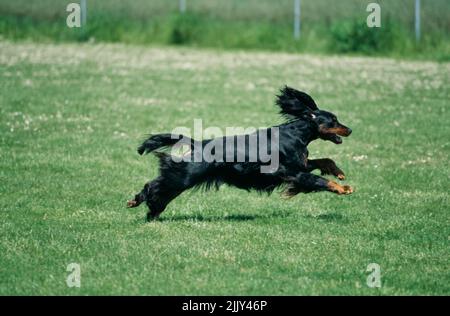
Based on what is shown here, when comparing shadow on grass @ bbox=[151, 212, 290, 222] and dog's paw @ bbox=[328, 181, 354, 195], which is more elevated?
dog's paw @ bbox=[328, 181, 354, 195]

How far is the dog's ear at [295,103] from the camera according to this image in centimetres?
750

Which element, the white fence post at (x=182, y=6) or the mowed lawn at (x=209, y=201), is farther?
the white fence post at (x=182, y=6)

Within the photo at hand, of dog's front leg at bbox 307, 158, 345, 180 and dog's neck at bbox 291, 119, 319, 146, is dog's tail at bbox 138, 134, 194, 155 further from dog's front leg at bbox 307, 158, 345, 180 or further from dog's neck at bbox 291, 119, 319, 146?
dog's front leg at bbox 307, 158, 345, 180

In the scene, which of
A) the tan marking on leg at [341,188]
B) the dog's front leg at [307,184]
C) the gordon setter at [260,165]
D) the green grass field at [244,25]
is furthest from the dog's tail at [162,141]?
the green grass field at [244,25]

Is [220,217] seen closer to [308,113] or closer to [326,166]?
[326,166]

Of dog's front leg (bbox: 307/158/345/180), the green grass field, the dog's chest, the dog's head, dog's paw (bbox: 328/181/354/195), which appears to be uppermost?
the green grass field

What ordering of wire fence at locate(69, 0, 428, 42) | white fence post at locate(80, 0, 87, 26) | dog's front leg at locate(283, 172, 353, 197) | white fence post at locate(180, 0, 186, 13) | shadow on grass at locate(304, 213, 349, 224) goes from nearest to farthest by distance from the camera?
dog's front leg at locate(283, 172, 353, 197) < shadow on grass at locate(304, 213, 349, 224) < wire fence at locate(69, 0, 428, 42) < white fence post at locate(80, 0, 87, 26) < white fence post at locate(180, 0, 186, 13)

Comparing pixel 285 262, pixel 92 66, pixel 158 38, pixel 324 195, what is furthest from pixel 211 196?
pixel 158 38

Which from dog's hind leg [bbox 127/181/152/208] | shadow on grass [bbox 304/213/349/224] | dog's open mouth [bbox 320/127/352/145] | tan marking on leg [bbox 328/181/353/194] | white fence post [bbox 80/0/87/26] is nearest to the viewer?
tan marking on leg [bbox 328/181/353/194]

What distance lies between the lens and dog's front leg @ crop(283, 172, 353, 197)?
7.08m

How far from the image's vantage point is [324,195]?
27.8ft

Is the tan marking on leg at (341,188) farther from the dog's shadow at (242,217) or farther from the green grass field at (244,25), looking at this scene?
the green grass field at (244,25)

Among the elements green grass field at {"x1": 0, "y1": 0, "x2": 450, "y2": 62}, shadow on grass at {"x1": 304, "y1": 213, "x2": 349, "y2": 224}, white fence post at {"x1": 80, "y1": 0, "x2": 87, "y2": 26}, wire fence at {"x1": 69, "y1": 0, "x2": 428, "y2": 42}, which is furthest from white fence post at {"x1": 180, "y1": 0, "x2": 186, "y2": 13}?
shadow on grass at {"x1": 304, "y1": 213, "x2": 349, "y2": 224}

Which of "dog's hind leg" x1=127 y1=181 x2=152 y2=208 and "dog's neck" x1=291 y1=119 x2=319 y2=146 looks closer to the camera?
"dog's hind leg" x1=127 y1=181 x2=152 y2=208
